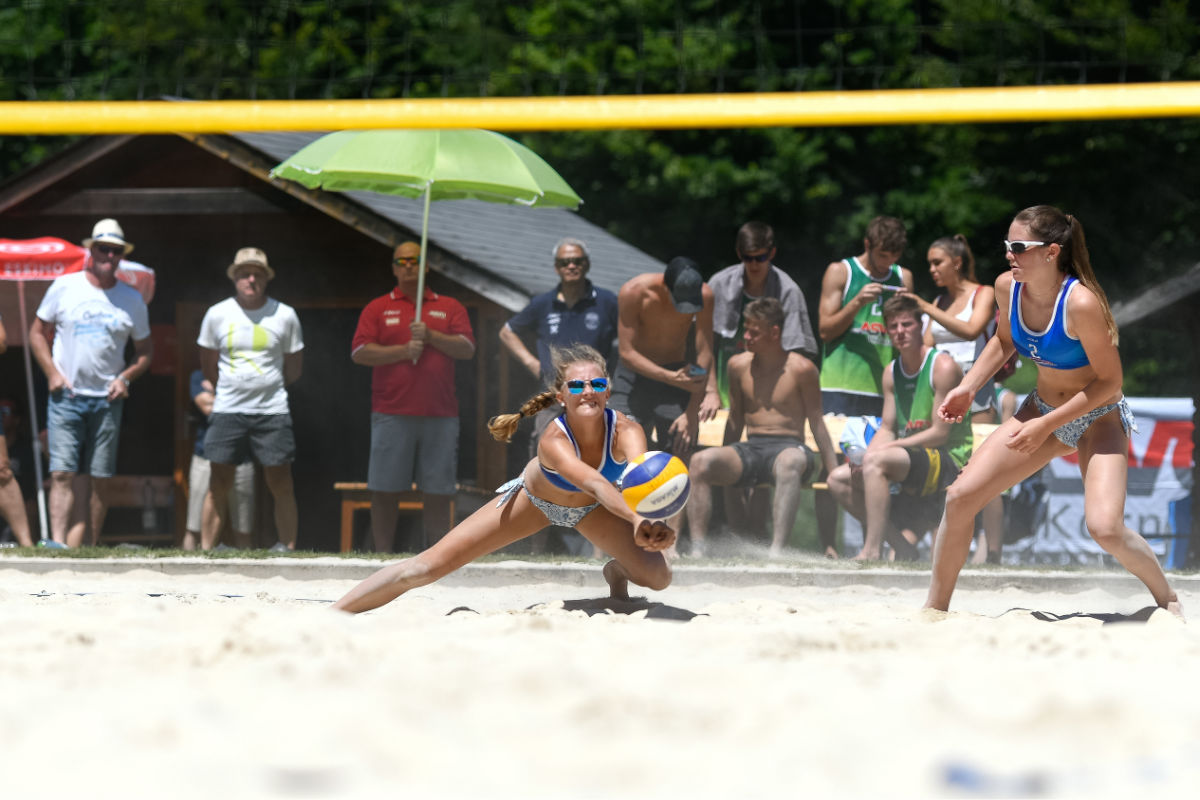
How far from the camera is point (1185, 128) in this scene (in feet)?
24.2

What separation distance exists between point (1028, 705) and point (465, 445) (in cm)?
419

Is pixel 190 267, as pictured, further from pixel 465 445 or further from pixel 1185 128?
pixel 1185 128

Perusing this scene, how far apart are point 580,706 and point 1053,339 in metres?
2.22

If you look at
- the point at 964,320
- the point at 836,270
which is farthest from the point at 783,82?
the point at 964,320

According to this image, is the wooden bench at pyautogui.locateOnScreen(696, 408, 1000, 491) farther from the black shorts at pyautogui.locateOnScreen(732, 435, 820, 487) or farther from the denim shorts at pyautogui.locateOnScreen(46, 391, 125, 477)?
the denim shorts at pyautogui.locateOnScreen(46, 391, 125, 477)

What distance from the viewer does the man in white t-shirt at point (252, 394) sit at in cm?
654

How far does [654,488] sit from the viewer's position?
3979 mm

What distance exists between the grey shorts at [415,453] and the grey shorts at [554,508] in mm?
2163

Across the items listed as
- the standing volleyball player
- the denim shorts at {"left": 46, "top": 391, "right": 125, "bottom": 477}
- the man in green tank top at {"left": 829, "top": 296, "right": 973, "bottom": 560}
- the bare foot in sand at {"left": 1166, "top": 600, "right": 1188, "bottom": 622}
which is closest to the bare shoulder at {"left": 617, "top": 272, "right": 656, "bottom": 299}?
the man in green tank top at {"left": 829, "top": 296, "right": 973, "bottom": 560}

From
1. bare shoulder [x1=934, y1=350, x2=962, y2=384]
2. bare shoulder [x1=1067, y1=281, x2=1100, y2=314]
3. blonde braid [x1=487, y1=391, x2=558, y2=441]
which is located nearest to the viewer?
bare shoulder [x1=1067, y1=281, x2=1100, y2=314]

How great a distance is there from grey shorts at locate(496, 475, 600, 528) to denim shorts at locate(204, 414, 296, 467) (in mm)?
2548

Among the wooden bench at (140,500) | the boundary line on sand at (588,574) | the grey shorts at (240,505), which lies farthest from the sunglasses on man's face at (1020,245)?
the wooden bench at (140,500)

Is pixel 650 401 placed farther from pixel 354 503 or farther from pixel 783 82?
pixel 783 82

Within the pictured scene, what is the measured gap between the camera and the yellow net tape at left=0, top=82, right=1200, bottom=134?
249 inches
